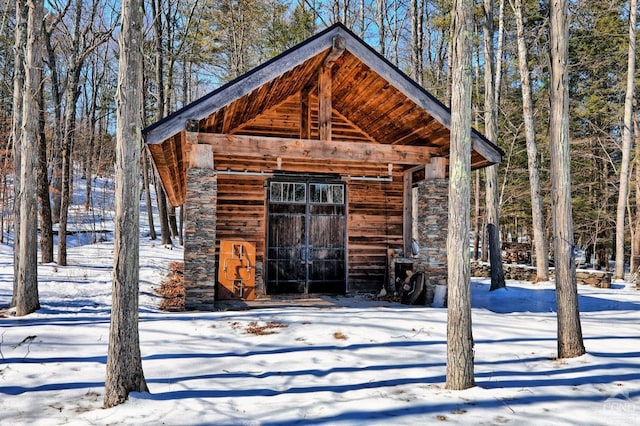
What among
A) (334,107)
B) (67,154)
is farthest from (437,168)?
(67,154)

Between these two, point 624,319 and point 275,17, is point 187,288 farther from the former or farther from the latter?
point 275,17

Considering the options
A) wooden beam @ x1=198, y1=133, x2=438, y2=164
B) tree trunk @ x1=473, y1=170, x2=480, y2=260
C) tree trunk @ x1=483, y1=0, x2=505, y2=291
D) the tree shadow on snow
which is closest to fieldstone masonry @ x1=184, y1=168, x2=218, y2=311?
wooden beam @ x1=198, y1=133, x2=438, y2=164

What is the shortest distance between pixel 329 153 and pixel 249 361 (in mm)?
5084

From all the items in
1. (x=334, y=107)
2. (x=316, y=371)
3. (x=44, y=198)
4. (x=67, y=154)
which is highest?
(x=334, y=107)

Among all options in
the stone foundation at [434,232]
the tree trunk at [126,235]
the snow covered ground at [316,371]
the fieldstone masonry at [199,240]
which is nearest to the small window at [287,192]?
the fieldstone masonry at [199,240]

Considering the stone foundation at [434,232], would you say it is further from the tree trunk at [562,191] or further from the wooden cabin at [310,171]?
the tree trunk at [562,191]

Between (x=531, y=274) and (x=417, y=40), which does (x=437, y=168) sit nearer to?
(x=531, y=274)

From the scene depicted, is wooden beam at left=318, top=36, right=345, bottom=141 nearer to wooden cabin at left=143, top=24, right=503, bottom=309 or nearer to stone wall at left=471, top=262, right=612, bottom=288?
wooden cabin at left=143, top=24, right=503, bottom=309

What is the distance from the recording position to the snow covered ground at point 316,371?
12.3 ft

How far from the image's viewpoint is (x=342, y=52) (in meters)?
8.70

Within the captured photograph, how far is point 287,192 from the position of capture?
11.6 meters

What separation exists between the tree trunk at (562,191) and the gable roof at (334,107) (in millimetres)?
3393

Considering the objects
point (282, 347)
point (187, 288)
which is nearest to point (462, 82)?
point (282, 347)

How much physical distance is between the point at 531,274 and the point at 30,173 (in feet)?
57.4
